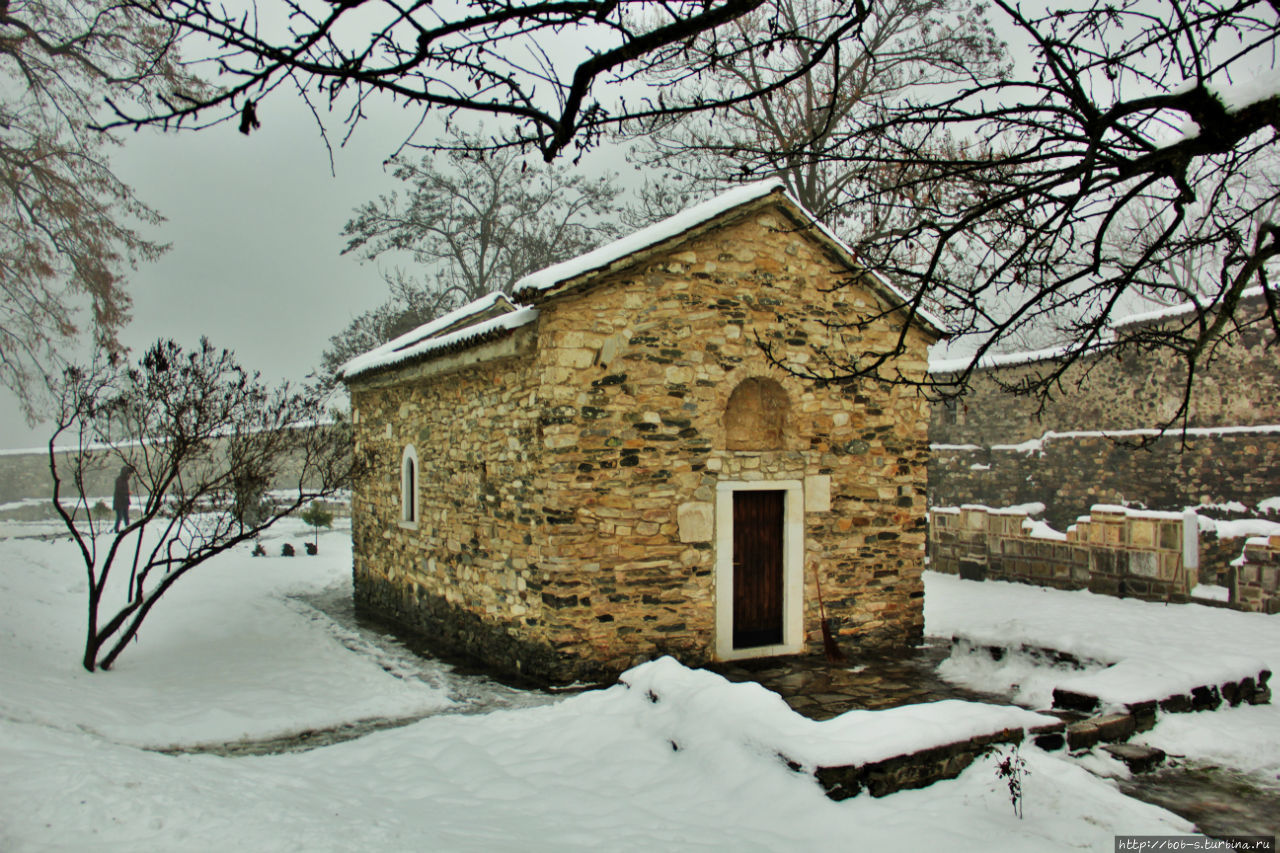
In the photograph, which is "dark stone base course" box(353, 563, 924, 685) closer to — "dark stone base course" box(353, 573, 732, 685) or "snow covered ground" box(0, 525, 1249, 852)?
"dark stone base course" box(353, 573, 732, 685)

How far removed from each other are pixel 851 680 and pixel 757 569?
142 centimetres

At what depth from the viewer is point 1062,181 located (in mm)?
3223

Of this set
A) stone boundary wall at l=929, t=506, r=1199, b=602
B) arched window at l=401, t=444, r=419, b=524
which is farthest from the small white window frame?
stone boundary wall at l=929, t=506, r=1199, b=602

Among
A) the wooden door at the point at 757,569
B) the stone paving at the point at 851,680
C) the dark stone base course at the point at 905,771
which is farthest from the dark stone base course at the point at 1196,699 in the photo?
the wooden door at the point at 757,569

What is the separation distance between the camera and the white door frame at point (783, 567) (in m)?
7.89

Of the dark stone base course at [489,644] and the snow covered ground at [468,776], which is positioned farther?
the dark stone base course at [489,644]

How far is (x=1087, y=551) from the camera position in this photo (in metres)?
12.0

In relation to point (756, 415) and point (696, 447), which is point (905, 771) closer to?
point (696, 447)

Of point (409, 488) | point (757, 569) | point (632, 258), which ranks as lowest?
point (757, 569)

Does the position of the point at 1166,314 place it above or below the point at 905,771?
above

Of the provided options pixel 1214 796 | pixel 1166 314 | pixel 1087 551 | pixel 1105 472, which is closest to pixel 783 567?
pixel 1214 796

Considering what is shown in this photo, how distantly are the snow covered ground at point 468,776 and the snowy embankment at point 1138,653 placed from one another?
3.2 inches

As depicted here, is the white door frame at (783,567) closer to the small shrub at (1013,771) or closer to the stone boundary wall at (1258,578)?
the small shrub at (1013,771)

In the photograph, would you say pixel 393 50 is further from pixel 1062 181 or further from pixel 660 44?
pixel 1062 181
